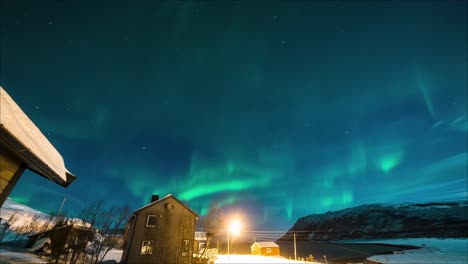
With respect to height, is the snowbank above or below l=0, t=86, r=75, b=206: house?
below

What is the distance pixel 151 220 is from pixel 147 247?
122 inches

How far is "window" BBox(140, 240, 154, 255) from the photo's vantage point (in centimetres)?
2355

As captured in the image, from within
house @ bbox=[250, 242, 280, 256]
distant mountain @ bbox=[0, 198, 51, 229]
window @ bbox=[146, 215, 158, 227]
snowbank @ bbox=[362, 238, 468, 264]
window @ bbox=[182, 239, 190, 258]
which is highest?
distant mountain @ bbox=[0, 198, 51, 229]

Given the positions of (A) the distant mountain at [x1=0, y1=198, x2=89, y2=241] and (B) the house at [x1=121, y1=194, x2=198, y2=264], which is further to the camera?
(A) the distant mountain at [x1=0, y1=198, x2=89, y2=241]

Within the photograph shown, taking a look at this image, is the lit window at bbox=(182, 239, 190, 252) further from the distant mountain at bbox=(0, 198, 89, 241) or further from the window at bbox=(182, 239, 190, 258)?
the distant mountain at bbox=(0, 198, 89, 241)

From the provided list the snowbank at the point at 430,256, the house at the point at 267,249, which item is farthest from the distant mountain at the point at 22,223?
the snowbank at the point at 430,256

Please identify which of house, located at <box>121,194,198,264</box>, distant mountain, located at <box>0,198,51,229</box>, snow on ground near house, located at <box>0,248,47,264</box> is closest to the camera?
snow on ground near house, located at <box>0,248,47,264</box>

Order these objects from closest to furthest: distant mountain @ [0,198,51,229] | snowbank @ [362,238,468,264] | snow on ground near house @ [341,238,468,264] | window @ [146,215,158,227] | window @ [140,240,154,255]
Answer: window @ [140,240,154,255], window @ [146,215,158,227], snowbank @ [362,238,468,264], snow on ground near house @ [341,238,468,264], distant mountain @ [0,198,51,229]

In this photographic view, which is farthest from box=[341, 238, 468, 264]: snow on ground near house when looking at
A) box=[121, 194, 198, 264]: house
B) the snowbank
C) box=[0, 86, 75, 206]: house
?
box=[0, 86, 75, 206]: house

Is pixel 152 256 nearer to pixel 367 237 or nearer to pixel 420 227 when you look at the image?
pixel 367 237

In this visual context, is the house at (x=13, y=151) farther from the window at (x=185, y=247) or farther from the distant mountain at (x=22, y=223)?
the distant mountain at (x=22, y=223)

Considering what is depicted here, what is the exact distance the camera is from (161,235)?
2464 centimetres

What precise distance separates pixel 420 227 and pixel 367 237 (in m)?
45.3

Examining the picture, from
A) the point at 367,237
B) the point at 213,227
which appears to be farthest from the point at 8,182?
the point at 367,237
